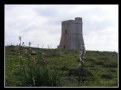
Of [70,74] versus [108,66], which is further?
[108,66]

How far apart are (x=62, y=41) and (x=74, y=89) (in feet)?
74.0

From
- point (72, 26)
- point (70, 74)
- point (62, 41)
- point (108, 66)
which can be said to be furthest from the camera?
point (72, 26)

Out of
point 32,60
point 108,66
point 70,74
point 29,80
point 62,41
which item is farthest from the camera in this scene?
point 62,41

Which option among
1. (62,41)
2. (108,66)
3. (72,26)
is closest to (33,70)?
(108,66)

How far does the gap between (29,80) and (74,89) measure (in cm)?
339

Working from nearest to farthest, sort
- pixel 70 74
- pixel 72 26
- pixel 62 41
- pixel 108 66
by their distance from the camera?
pixel 70 74 < pixel 108 66 < pixel 62 41 < pixel 72 26
